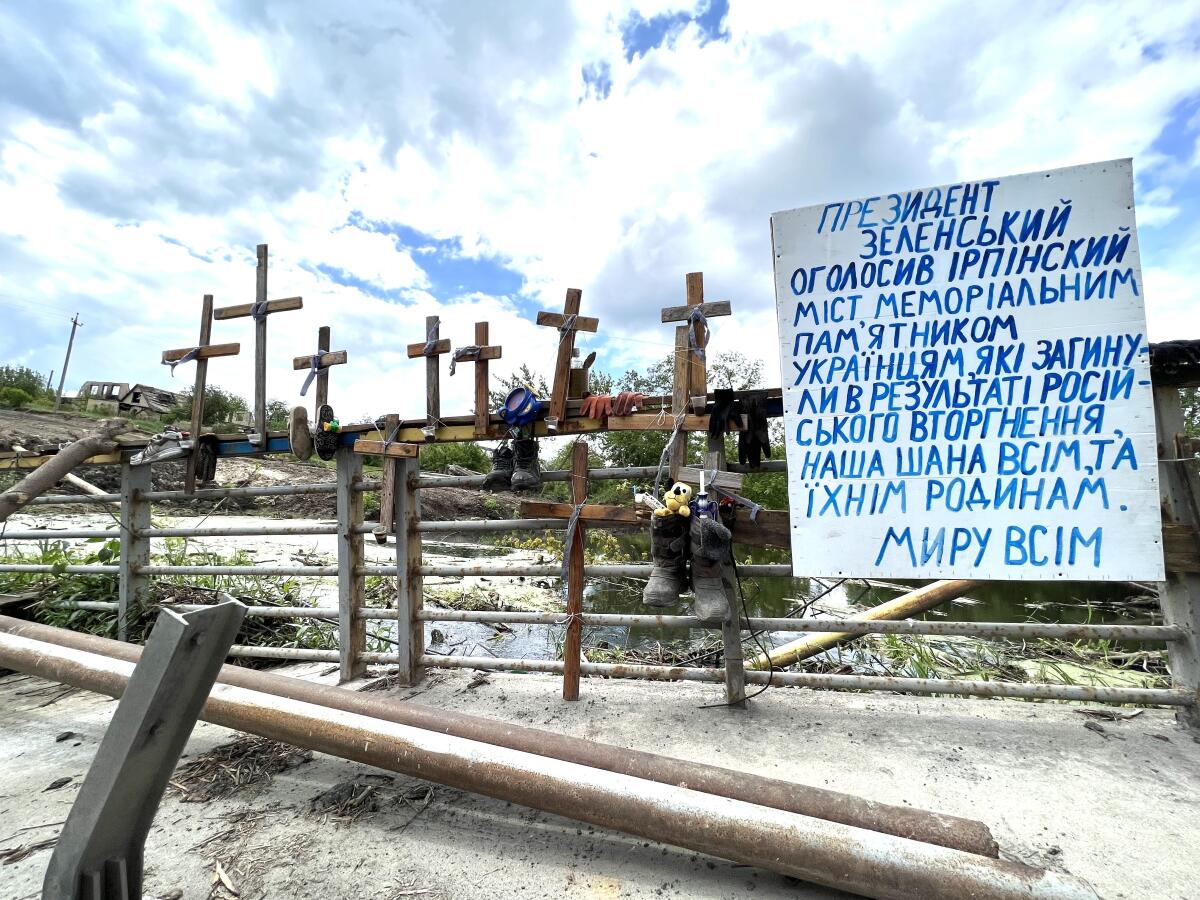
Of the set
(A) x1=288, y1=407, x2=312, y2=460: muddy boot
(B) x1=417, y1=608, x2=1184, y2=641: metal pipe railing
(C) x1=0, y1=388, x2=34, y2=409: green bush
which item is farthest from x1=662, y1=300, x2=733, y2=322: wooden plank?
(C) x1=0, y1=388, x2=34, y2=409: green bush

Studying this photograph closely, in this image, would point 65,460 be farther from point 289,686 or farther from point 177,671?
point 177,671

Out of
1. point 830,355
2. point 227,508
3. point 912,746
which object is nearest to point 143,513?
point 830,355

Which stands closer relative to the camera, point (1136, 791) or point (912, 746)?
point (1136, 791)

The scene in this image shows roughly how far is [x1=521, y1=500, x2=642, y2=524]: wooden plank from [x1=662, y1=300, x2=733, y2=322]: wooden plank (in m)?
0.96

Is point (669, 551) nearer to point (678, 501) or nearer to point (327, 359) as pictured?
point (678, 501)

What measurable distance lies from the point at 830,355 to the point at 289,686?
113 inches

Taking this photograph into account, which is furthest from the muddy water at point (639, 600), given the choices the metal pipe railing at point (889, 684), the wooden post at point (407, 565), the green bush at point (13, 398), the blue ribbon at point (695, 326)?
the green bush at point (13, 398)

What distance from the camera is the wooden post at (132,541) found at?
398 cm

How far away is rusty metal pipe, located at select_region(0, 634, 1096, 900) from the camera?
1.32 m

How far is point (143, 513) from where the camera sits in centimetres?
409

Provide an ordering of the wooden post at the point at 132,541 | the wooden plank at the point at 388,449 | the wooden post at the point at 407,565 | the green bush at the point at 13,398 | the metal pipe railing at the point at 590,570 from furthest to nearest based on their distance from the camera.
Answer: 1. the green bush at the point at 13,398
2. the wooden post at the point at 132,541
3. the wooden post at the point at 407,565
4. the wooden plank at the point at 388,449
5. the metal pipe railing at the point at 590,570

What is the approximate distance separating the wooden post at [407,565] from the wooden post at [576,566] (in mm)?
991

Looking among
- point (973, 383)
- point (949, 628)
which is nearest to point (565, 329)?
point (973, 383)

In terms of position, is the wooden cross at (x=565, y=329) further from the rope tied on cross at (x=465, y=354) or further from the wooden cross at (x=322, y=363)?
the wooden cross at (x=322, y=363)
